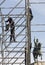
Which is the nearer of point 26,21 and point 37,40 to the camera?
point 26,21

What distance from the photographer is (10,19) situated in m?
16.1

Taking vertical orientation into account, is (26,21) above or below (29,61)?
above

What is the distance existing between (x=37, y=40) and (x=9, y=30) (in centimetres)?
143

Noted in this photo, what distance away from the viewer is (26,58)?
15547 millimetres

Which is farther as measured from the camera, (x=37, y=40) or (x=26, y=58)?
(x=37, y=40)

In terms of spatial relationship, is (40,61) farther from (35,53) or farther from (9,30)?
(9,30)

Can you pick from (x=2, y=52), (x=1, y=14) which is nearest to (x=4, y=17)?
(x=1, y=14)

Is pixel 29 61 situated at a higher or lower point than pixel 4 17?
lower

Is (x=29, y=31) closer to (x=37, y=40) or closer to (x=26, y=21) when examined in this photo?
(x=26, y=21)

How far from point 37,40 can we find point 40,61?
100cm

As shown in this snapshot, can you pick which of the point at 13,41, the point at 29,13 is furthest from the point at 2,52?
the point at 29,13

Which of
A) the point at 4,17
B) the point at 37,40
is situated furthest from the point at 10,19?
the point at 37,40

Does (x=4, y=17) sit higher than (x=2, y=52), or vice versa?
(x=4, y=17)

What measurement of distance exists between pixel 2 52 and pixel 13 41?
0.56 m
